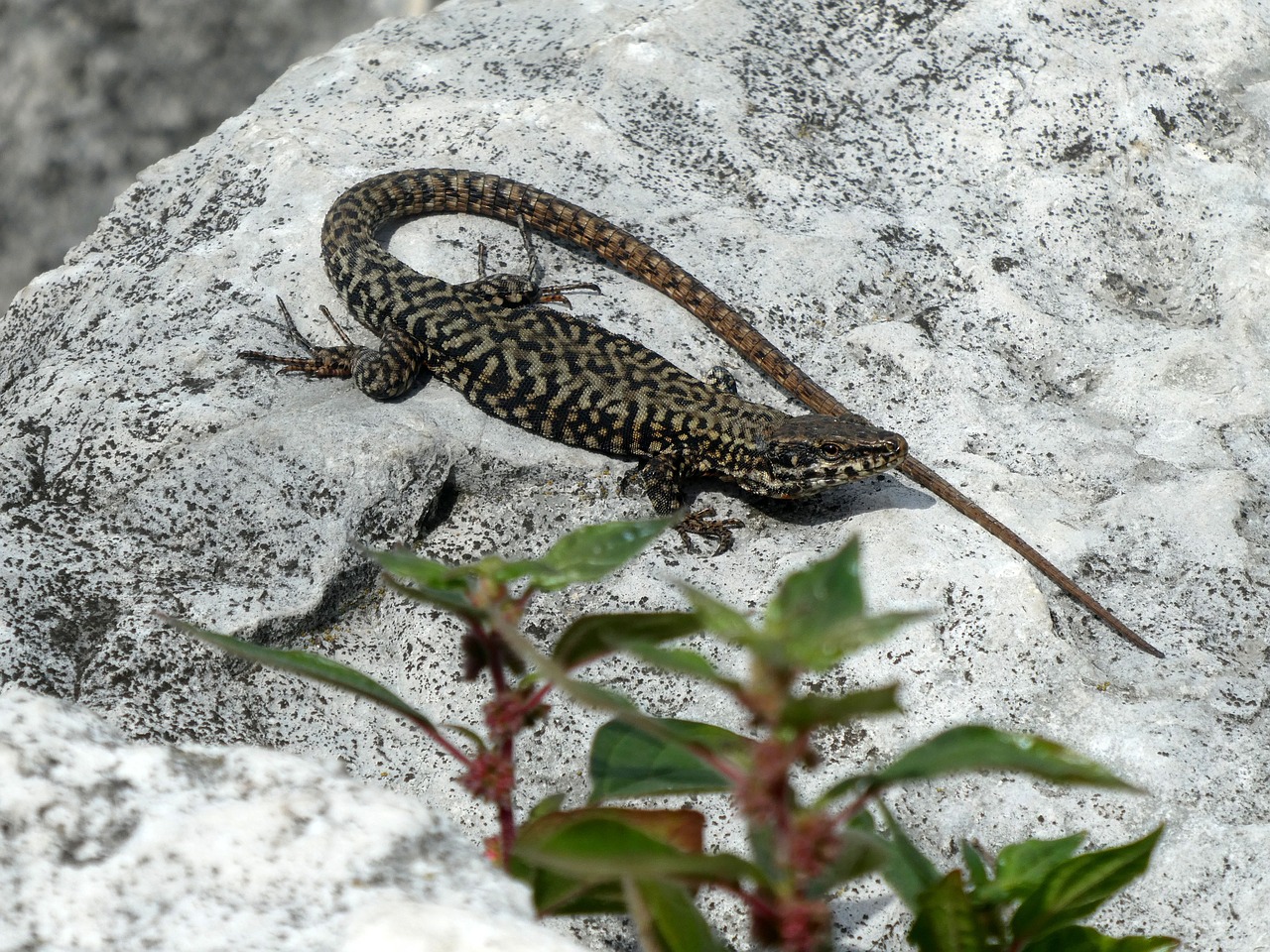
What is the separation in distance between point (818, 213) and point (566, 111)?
4.98 feet

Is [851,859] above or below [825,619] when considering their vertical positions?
below

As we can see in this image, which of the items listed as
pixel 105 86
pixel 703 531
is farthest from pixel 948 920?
pixel 105 86

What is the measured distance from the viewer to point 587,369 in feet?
17.6

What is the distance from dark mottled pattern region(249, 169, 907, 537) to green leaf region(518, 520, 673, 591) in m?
3.29

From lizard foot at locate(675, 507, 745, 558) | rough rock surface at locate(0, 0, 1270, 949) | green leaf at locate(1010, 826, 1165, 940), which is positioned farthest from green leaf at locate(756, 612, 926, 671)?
lizard foot at locate(675, 507, 745, 558)

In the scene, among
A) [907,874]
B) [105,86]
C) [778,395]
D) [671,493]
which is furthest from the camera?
[105,86]

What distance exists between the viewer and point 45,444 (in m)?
4.71

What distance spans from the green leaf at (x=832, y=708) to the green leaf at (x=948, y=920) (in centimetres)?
56

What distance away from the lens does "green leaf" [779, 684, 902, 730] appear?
3.77 ft

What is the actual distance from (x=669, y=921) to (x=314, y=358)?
4352 millimetres

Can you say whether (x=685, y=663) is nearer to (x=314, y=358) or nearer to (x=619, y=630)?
(x=619, y=630)

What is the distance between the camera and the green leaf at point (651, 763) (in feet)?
5.09

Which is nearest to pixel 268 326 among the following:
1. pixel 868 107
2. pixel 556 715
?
pixel 556 715

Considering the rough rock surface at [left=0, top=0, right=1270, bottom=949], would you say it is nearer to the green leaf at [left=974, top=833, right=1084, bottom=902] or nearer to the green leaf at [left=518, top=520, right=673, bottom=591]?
the green leaf at [left=974, top=833, right=1084, bottom=902]
